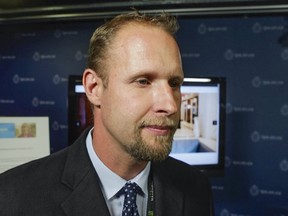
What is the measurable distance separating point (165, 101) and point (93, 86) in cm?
27

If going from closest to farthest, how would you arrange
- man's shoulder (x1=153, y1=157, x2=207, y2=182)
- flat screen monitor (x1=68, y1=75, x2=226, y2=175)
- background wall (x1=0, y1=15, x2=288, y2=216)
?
man's shoulder (x1=153, y1=157, x2=207, y2=182), flat screen monitor (x1=68, y1=75, x2=226, y2=175), background wall (x1=0, y1=15, x2=288, y2=216)

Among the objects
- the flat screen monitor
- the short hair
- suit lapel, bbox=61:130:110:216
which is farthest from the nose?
the flat screen monitor

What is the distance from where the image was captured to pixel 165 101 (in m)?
1.00

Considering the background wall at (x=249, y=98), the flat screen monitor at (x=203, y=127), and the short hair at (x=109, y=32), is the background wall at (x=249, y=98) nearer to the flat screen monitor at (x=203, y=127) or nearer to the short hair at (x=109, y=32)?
the flat screen monitor at (x=203, y=127)

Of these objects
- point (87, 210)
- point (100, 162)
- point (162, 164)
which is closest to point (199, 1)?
point (162, 164)

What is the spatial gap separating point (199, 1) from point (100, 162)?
1.42 m

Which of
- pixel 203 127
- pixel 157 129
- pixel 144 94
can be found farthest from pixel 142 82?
pixel 203 127

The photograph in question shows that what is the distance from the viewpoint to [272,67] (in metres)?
2.37

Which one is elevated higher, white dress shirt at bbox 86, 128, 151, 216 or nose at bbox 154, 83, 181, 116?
nose at bbox 154, 83, 181, 116

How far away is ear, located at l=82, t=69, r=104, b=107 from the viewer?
3.69 ft

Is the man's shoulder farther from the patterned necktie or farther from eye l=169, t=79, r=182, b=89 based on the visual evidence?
eye l=169, t=79, r=182, b=89

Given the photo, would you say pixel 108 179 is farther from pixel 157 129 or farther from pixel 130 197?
pixel 157 129

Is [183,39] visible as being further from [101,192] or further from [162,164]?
[101,192]

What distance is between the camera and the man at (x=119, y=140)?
1010 mm
